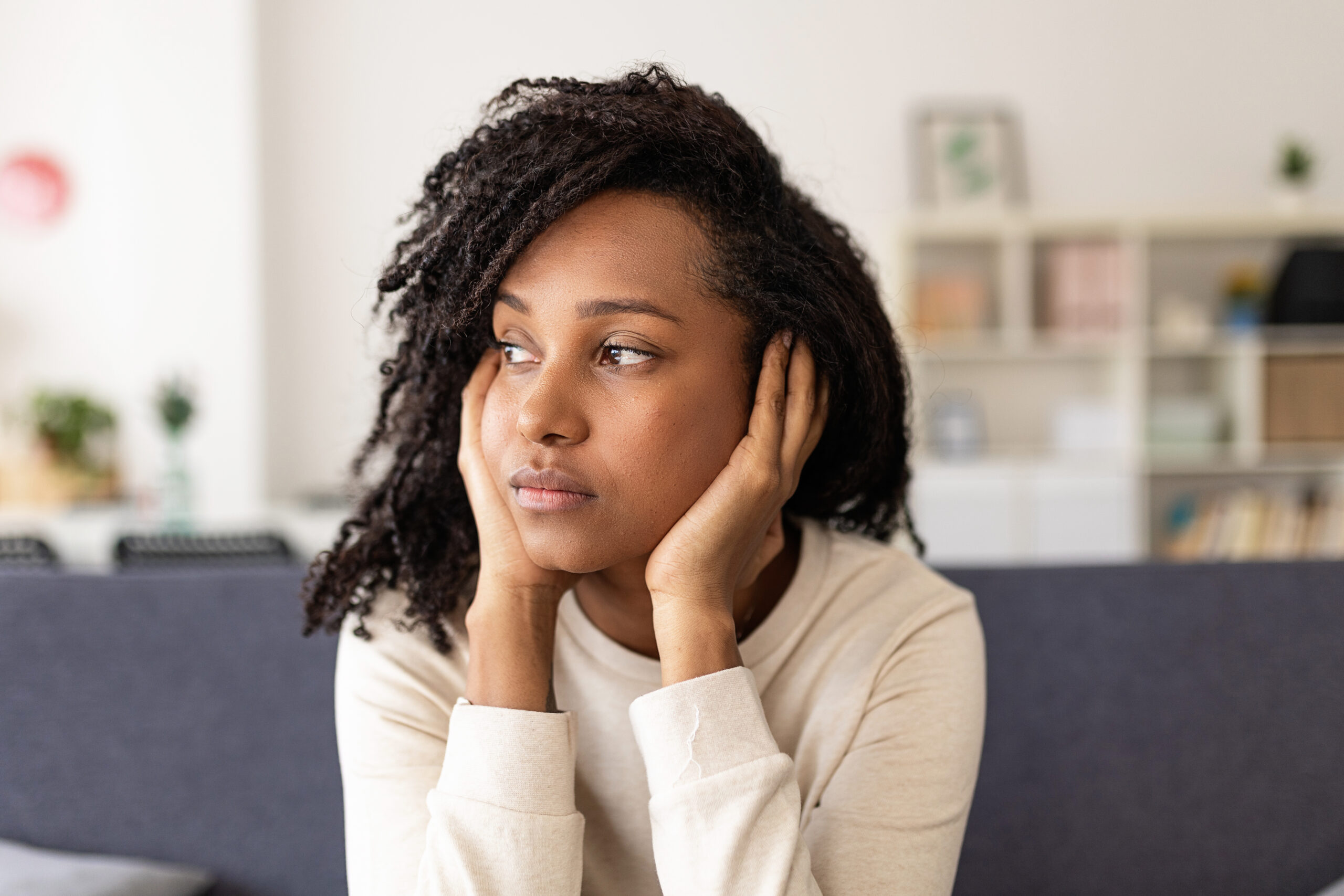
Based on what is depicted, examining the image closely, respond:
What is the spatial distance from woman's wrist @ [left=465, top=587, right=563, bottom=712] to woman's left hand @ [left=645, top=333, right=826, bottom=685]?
106mm

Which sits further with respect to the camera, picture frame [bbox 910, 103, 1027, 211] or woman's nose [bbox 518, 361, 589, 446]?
picture frame [bbox 910, 103, 1027, 211]

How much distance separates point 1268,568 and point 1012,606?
346 millimetres

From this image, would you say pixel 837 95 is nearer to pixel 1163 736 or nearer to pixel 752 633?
pixel 1163 736

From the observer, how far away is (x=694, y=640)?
908 mm

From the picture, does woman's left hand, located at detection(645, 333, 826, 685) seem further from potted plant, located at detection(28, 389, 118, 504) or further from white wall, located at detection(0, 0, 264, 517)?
potted plant, located at detection(28, 389, 118, 504)

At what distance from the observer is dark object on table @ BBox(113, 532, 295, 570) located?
2.03 m

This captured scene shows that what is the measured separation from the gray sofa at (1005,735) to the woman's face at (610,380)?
1.93 feet

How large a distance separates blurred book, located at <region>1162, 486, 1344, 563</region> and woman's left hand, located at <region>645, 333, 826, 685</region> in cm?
344

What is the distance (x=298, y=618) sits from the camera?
4.40 ft

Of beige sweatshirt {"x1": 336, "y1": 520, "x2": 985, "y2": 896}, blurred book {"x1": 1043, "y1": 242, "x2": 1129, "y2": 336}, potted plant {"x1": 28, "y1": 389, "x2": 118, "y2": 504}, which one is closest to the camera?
beige sweatshirt {"x1": 336, "y1": 520, "x2": 985, "y2": 896}

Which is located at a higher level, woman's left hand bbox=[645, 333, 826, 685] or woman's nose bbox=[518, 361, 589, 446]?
woman's nose bbox=[518, 361, 589, 446]

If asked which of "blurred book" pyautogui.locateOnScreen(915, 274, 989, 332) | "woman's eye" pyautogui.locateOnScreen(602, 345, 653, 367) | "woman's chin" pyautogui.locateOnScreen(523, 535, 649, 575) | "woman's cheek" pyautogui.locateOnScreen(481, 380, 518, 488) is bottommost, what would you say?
"woman's chin" pyautogui.locateOnScreen(523, 535, 649, 575)

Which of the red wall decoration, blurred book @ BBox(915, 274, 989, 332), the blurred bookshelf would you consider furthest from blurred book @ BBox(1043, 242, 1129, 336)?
the red wall decoration

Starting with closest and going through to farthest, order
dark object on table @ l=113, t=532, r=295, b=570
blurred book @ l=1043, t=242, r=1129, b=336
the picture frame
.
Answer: dark object on table @ l=113, t=532, r=295, b=570, blurred book @ l=1043, t=242, r=1129, b=336, the picture frame
